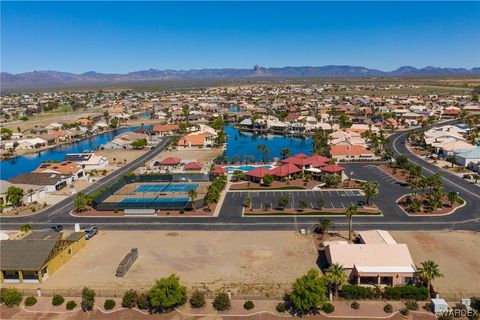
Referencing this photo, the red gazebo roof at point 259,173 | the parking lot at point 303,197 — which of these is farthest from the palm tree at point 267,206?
the red gazebo roof at point 259,173

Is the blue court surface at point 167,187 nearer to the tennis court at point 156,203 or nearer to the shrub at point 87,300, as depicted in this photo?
the tennis court at point 156,203

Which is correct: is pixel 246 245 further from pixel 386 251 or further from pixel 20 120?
pixel 20 120

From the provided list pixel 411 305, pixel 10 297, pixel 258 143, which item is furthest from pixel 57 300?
pixel 258 143

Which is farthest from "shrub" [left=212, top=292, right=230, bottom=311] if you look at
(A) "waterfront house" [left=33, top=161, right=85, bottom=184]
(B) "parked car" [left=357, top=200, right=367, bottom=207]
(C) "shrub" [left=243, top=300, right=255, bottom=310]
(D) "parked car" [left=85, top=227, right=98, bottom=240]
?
(A) "waterfront house" [left=33, top=161, right=85, bottom=184]

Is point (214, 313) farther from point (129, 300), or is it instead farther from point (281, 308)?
point (129, 300)

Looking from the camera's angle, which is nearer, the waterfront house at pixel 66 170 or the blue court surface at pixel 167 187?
the blue court surface at pixel 167 187
